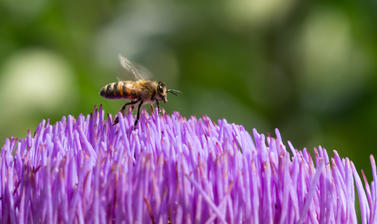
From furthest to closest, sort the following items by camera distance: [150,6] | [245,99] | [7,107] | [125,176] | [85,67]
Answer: [150,6] < [245,99] < [85,67] < [7,107] < [125,176]

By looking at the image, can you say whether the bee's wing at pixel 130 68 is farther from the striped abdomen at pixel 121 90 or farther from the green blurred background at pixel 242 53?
the green blurred background at pixel 242 53

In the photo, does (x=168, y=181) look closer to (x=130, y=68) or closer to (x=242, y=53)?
(x=130, y=68)

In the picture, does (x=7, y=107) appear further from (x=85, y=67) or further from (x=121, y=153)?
(x=121, y=153)

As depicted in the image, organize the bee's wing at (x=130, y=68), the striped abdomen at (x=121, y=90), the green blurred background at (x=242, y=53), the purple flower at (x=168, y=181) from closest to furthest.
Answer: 1. the purple flower at (x=168, y=181)
2. the striped abdomen at (x=121, y=90)
3. the bee's wing at (x=130, y=68)
4. the green blurred background at (x=242, y=53)

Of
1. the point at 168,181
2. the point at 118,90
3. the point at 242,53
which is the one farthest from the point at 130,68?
the point at 242,53

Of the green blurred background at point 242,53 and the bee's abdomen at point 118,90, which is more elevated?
the green blurred background at point 242,53

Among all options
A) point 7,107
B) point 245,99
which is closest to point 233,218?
point 7,107

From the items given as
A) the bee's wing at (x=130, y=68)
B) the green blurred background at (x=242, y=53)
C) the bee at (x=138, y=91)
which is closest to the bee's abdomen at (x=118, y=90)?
the bee at (x=138, y=91)
